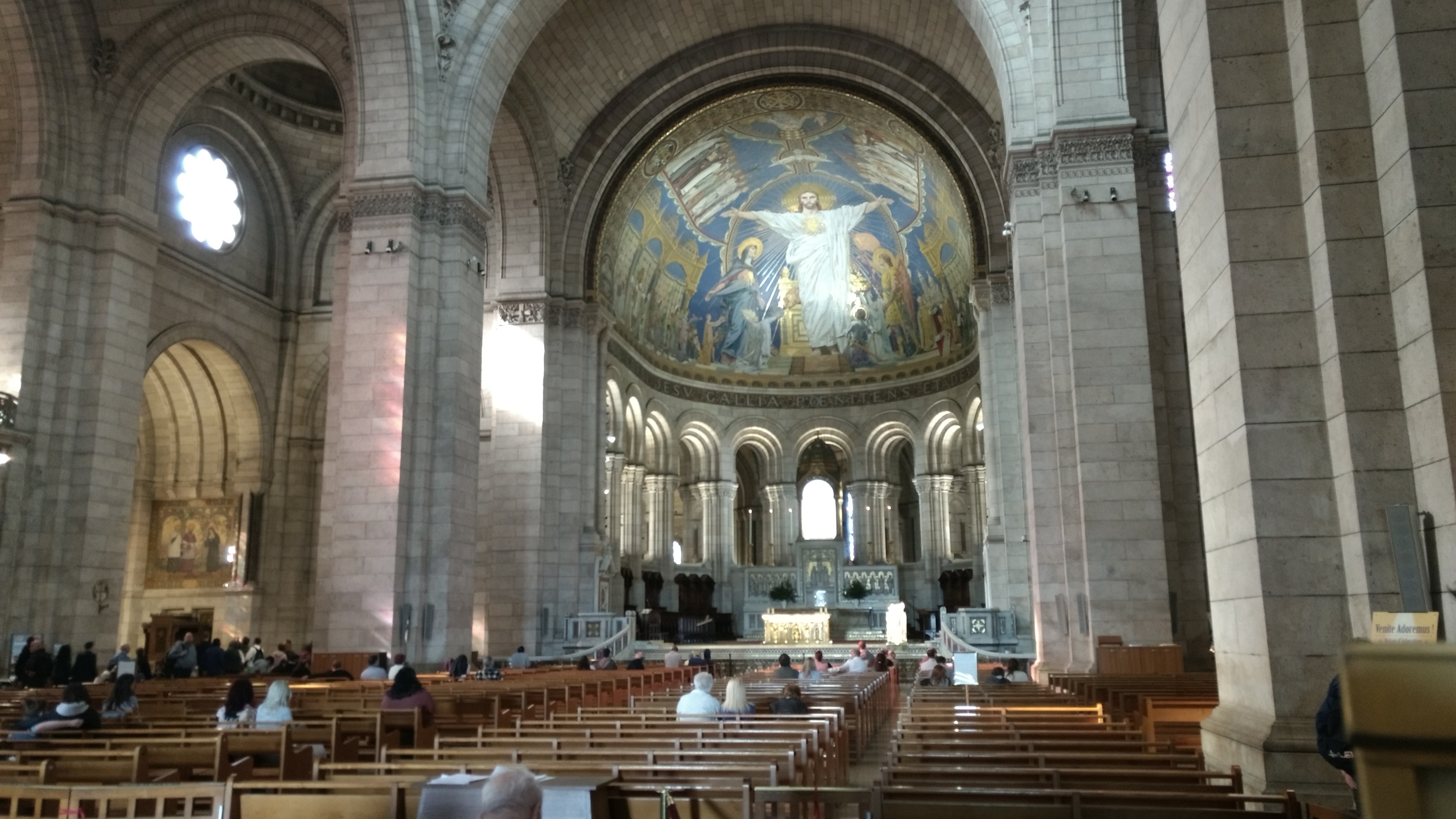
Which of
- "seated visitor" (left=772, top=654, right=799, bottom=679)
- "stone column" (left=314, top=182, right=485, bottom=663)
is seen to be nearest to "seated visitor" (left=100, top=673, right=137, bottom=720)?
"seated visitor" (left=772, top=654, right=799, bottom=679)

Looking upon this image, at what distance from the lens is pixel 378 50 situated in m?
19.1

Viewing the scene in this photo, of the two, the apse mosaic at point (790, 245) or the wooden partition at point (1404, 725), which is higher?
the apse mosaic at point (790, 245)

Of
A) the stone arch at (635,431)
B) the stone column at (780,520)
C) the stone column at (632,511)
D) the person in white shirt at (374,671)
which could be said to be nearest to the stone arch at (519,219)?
the stone arch at (635,431)

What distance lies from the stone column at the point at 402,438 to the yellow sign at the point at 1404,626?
14.9 meters

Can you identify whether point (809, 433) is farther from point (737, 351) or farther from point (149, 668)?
point (149, 668)

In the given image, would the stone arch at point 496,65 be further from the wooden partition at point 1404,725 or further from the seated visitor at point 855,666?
the wooden partition at point 1404,725

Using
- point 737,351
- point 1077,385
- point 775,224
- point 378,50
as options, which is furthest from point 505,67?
point 737,351

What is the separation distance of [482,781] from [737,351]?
36.7 meters

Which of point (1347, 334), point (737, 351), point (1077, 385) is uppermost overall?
point (737, 351)

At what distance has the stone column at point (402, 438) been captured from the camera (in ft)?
57.9

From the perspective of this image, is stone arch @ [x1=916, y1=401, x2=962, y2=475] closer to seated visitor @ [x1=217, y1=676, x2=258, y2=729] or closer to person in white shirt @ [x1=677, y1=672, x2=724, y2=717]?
person in white shirt @ [x1=677, y1=672, x2=724, y2=717]

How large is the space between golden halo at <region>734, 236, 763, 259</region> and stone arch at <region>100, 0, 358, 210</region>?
61.8 feet

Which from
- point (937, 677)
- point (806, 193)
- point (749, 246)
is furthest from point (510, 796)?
point (749, 246)

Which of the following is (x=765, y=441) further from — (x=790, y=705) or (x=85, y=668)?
(x=790, y=705)
